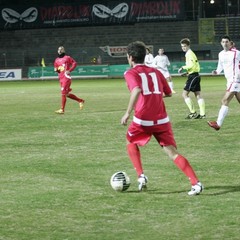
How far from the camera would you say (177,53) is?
56.4m

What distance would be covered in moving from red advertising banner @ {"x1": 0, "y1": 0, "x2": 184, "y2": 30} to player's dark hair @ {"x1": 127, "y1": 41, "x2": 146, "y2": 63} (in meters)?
48.6

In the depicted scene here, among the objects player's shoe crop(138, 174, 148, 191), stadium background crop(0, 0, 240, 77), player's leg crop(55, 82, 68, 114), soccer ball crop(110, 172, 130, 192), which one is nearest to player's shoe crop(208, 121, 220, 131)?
player's shoe crop(138, 174, 148, 191)

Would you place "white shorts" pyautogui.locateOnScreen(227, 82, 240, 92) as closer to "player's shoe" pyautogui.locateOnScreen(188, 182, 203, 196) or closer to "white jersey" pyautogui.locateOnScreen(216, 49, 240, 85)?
"white jersey" pyautogui.locateOnScreen(216, 49, 240, 85)

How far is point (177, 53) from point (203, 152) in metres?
42.8

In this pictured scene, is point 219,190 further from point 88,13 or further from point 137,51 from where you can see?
point 88,13

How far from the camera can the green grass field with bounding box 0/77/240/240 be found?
806 cm

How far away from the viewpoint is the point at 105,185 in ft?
35.4

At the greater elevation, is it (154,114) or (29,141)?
(154,114)

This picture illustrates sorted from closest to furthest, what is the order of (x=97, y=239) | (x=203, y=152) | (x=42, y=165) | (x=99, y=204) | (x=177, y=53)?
(x=97, y=239), (x=99, y=204), (x=42, y=165), (x=203, y=152), (x=177, y=53)

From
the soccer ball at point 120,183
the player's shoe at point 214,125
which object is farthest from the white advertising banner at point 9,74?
the soccer ball at point 120,183

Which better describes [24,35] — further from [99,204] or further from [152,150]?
[99,204]

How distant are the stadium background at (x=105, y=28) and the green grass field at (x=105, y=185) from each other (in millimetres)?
37019

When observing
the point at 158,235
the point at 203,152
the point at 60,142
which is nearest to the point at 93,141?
the point at 60,142

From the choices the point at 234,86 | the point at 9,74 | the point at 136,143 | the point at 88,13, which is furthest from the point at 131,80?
the point at 88,13
